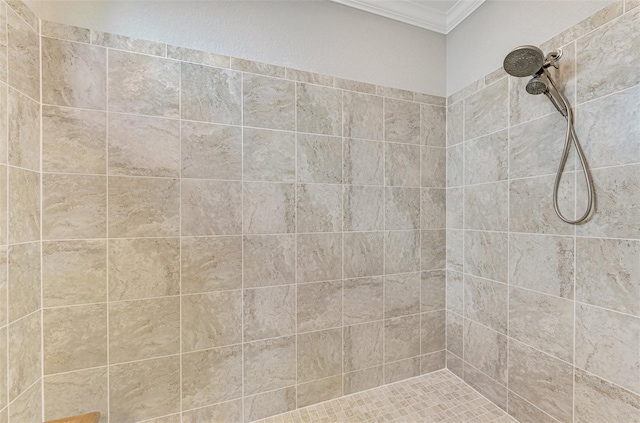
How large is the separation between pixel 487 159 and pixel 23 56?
2.02m

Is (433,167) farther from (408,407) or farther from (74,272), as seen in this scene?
(74,272)

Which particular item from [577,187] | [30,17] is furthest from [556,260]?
[30,17]

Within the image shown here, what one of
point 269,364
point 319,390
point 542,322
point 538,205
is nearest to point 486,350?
point 542,322

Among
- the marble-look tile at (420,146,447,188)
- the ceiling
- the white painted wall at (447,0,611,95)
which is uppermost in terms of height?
the ceiling

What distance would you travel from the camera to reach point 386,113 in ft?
5.08

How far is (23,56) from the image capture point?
3.18 ft

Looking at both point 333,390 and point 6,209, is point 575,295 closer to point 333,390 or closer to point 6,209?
point 333,390

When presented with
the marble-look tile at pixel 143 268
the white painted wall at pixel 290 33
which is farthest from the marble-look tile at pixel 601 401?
the marble-look tile at pixel 143 268

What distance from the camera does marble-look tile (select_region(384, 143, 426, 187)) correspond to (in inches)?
61.2

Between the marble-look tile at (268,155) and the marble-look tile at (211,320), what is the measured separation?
0.58m

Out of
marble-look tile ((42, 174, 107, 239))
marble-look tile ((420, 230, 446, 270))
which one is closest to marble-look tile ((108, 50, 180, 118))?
marble-look tile ((42, 174, 107, 239))

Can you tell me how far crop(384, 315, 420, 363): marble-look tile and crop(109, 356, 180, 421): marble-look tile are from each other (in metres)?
1.08

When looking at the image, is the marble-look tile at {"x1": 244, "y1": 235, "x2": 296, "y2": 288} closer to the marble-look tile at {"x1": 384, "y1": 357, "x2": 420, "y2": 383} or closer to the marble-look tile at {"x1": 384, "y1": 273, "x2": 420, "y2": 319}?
the marble-look tile at {"x1": 384, "y1": 273, "x2": 420, "y2": 319}

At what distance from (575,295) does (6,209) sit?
82.2 inches
